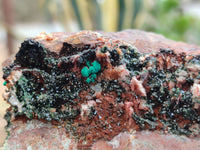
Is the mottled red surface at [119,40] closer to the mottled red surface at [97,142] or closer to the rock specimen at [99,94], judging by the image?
the rock specimen at [99,94]

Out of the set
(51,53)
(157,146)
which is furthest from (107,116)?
(51,53)

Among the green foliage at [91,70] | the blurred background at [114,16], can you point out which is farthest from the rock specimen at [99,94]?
the blurred background at [114,16]

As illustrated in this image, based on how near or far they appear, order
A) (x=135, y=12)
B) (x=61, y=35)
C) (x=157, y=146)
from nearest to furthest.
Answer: (x=157, y=146)
(x=61, y=35)
(x=135, y=12)

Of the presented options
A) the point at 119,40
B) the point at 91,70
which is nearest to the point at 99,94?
the point at 91,70

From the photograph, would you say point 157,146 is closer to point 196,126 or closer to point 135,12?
point 196,126

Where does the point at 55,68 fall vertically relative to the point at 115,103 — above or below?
above

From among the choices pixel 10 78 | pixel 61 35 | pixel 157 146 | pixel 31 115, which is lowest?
pixel 157 146

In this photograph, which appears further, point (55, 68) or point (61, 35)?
point (61, 35)
